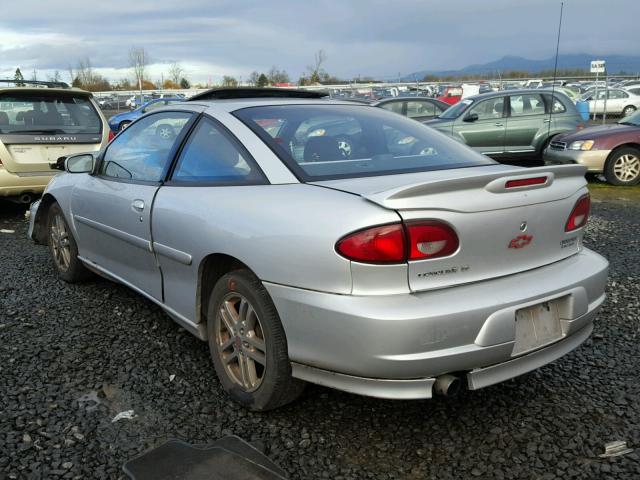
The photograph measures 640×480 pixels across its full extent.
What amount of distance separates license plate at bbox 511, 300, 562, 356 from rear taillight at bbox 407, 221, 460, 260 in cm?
41

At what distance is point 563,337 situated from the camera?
263cm

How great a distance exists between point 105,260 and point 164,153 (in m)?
1.01

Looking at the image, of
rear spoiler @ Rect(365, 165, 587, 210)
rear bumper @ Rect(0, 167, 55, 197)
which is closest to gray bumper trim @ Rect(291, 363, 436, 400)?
rear spoiler @ Rect(365, 165, 587, 210)

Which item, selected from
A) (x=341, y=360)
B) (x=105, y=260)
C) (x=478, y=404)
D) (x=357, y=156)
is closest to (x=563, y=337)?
(x=478, y=404)

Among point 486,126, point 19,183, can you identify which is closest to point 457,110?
point 486,126

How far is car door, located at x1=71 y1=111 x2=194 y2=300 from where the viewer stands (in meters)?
3.49

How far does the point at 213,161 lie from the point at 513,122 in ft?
31.5

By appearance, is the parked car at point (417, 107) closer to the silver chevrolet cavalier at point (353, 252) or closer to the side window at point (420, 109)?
the side window at point (420, 109)

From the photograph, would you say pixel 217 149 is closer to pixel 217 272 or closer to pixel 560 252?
pixel 217 272

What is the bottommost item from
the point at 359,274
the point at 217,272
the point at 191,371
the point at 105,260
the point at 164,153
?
the point at 191,371

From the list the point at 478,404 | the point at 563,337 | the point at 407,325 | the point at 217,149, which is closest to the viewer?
the point at 407,325

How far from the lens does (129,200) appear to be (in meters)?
3.62

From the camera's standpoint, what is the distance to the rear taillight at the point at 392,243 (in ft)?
7.42

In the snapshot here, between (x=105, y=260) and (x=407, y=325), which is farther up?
(x=407, y=325)
